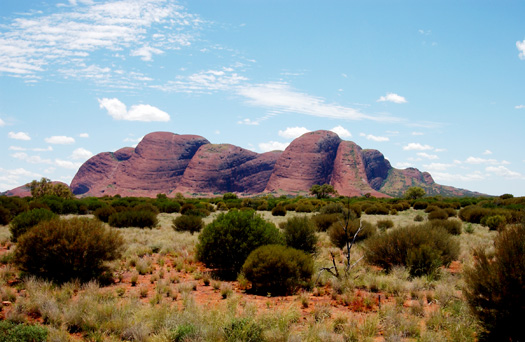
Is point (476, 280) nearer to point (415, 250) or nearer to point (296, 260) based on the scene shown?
point (296, 260)

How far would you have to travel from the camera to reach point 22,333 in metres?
5.05

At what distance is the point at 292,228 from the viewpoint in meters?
14.3

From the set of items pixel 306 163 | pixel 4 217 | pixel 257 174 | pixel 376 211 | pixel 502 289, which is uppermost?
pixel 306 163

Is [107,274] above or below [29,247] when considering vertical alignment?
below

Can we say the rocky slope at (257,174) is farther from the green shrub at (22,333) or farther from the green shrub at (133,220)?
the green shrub at (22,333)

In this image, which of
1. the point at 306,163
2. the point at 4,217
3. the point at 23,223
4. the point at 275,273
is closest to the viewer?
the point at 275,273

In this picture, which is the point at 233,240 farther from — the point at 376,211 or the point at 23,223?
the point at 376,211

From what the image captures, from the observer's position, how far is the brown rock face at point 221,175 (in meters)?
184

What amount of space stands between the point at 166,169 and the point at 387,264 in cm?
19037

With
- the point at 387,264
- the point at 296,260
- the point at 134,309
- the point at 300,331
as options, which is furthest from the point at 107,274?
the point at 387,264

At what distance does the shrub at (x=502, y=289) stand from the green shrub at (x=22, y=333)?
257 inches

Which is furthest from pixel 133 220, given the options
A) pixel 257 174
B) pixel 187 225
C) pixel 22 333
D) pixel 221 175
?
pixel 257 174

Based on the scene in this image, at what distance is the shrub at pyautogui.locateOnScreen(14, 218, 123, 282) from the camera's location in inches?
347

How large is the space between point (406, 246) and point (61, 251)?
9979 mm
